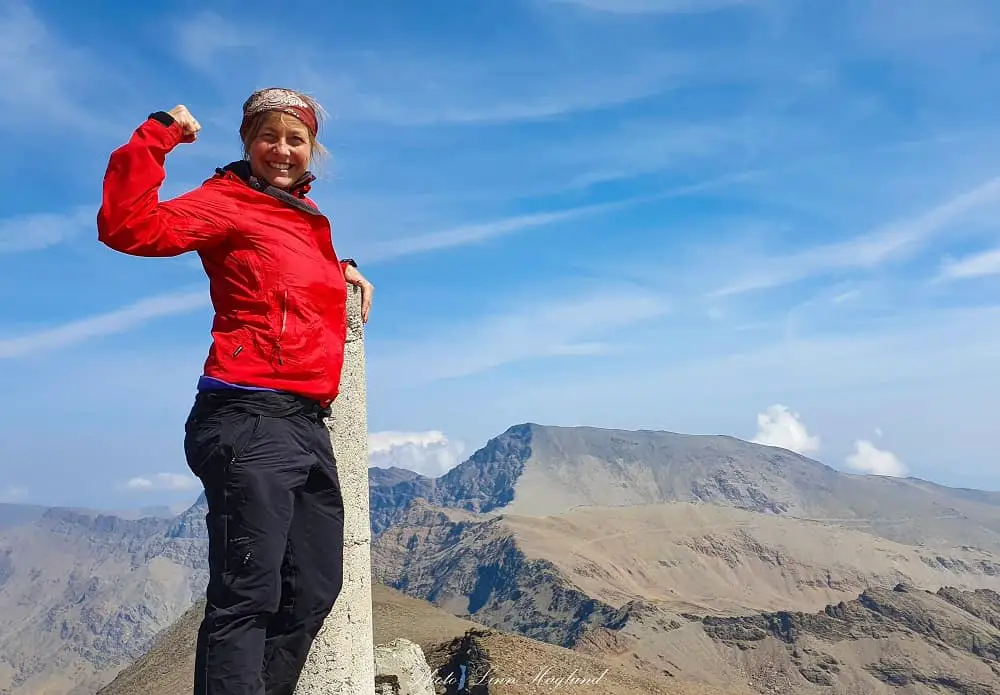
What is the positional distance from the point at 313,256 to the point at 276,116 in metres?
0.67

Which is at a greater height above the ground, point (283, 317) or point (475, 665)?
point (283, 317)

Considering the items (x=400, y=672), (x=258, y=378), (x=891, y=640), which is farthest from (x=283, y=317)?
(x=891, y=640)

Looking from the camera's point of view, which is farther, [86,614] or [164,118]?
[86,614]

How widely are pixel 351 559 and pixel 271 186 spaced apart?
104 inches

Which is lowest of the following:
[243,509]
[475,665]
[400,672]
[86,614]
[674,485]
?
[86,614]

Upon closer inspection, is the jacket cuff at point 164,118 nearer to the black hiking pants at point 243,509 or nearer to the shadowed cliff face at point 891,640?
the black hiking pants at point 243,509

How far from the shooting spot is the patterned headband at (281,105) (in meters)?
3.81

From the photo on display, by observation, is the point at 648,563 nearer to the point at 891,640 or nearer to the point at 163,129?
the point at 891,640

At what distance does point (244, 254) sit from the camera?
347 centimetres

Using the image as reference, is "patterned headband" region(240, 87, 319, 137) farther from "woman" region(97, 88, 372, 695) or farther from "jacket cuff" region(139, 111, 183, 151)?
"jacket cuff" region(139, 111, 183, 151)

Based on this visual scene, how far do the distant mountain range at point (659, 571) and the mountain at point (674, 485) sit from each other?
54 centimetres

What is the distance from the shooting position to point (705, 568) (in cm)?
7662

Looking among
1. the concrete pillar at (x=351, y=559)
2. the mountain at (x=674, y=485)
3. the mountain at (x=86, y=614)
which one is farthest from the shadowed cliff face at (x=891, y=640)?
the mountain at (x=674, y=485)

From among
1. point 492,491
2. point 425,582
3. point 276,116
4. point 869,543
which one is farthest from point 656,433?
point 276,116
